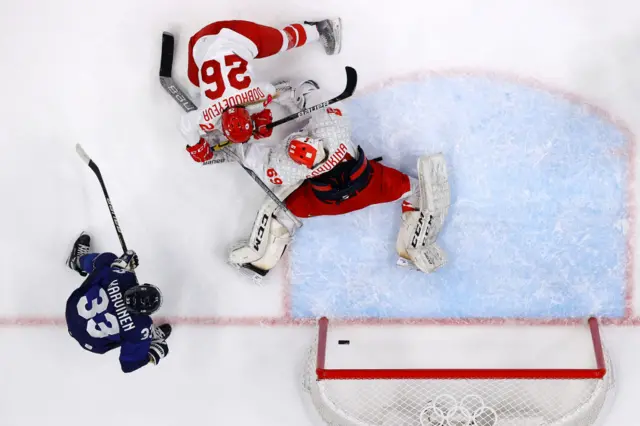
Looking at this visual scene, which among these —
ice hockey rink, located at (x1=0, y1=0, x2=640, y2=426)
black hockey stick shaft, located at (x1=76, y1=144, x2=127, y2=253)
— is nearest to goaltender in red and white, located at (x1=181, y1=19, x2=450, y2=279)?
ice hockey rink, located at (x1=0, y1=0, x2=640, y2=426)

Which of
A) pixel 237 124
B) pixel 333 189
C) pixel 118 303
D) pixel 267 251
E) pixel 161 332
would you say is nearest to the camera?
pixel 237 124

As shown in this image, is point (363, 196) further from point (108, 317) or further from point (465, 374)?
point (108, 317)

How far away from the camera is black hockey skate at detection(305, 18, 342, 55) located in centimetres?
358

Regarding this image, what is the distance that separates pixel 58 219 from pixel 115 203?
0.37 m

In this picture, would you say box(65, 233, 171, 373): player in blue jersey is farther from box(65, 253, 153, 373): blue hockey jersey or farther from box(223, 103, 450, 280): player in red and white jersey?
box(223, 103, 450, 280): player in red and white jersey

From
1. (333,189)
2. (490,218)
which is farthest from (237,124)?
(490,218)

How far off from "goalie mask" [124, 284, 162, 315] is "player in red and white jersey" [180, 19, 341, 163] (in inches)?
27.8

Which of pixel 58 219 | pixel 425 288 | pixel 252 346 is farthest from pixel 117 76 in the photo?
pixel 425 288

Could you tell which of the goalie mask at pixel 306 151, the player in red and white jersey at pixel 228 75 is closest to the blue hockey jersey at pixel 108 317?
the player in red and white jersey at pixel 228 75

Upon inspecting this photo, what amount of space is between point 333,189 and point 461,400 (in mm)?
1374

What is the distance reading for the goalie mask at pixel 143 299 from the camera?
10.6ft

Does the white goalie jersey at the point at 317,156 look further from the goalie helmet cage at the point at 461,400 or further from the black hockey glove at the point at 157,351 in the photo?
the black hockey glove at the point at 157,351

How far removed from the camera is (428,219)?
3553 millimetres

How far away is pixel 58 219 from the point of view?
394 centimetres
